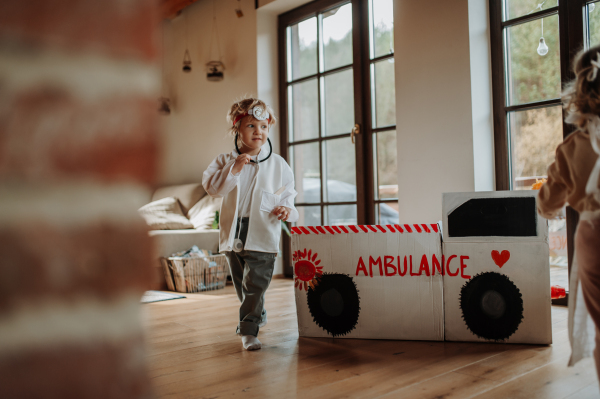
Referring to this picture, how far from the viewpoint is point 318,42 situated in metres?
3.95

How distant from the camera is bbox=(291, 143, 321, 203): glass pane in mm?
4016

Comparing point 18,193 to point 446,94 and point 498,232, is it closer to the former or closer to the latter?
point 498,232

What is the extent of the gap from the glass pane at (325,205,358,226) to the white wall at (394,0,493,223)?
2.21 ft

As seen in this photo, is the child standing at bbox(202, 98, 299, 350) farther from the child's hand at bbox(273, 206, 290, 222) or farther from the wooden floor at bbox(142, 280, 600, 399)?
the wooden floor at bbox(142, 280, 600, 399)

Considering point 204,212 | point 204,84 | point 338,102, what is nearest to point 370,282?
point 338,102

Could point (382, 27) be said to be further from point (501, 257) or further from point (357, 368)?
point (357, 368)

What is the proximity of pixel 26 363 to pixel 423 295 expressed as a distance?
1899 mm

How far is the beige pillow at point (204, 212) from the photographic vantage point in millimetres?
4281

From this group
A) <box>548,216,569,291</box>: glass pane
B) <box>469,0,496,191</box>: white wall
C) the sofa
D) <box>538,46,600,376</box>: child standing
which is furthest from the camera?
the sofa

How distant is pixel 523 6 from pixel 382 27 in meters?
1.04

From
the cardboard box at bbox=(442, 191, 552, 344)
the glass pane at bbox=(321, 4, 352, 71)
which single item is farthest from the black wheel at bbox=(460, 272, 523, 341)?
the glass pane at bbox=(321, 4, 352, 71)

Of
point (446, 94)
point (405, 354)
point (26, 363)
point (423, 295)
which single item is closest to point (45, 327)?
point (26, 363)

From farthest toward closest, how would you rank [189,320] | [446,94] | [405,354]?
[446,94], [189,320], [405,354]

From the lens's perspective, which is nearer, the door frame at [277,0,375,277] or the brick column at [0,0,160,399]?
the brick column at [0,0,160,399]
